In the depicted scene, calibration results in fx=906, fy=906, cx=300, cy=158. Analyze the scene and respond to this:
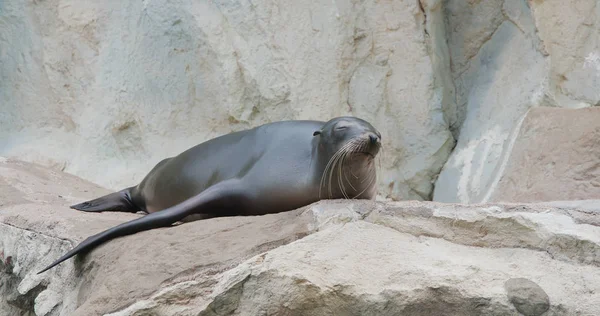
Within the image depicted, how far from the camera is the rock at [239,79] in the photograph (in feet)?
27.4

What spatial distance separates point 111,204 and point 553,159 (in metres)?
3.38

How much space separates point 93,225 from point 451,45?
4.92 metres

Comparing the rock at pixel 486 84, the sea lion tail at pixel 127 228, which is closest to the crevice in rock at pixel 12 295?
the sea lion tail at pixel 127 228

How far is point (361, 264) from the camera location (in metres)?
3.44

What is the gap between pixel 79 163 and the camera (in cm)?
846

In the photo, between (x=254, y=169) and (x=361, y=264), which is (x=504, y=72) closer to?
(x=254, y=169)

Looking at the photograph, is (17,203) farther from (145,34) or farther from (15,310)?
(145,34)

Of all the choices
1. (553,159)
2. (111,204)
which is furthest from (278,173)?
(553,159)

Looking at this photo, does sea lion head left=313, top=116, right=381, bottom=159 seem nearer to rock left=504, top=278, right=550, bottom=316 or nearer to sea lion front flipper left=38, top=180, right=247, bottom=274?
sea lion front flipper left=38, top=180, right=247, bottom=274

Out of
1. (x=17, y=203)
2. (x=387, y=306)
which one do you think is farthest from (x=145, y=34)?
(x=387, y=306)

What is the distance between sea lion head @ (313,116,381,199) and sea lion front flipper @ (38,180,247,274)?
1.61 feet

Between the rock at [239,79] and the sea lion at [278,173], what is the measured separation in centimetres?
283

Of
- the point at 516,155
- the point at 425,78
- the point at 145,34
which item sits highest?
the point at 145,34

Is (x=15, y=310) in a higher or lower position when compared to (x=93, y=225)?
lower
